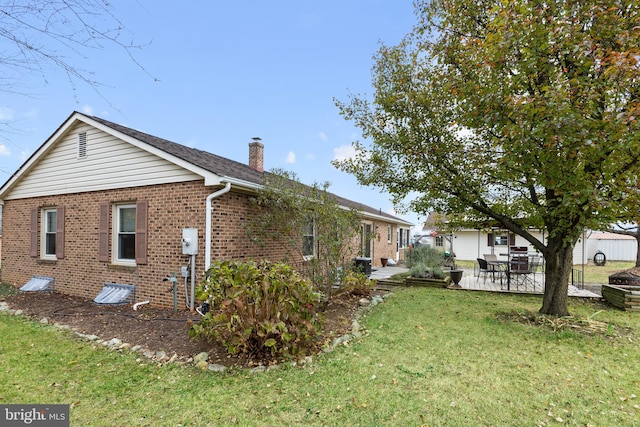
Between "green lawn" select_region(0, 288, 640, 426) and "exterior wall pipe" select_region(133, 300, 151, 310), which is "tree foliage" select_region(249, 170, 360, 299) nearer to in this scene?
"green lawn" select_region(0, 288, 640, 426)

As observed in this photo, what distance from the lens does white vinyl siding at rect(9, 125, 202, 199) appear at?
25.1 feet

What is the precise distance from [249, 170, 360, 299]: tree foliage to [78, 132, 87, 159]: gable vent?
5142 millimetres

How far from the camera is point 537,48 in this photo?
219 inches

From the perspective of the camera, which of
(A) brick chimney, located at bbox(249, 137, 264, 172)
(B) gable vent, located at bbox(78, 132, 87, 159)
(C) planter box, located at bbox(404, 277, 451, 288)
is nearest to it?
(B) gable vent, located at bbox(78, 132, 87, 159)

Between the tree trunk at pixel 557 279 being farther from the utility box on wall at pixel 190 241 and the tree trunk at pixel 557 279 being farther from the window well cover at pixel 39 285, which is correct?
the window well cover at pixel 39 285

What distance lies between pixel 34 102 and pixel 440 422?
4.85m

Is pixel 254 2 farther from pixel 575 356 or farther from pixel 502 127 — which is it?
pixel 575 356

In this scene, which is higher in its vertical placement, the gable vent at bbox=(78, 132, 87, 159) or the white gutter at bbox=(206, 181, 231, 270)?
the gable vent at bbox=(78, 132, 87, 159)

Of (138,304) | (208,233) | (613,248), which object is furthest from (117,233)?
(613,248)

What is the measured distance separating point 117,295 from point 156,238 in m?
1.76

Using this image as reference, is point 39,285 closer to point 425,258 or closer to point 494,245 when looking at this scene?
point 425,258

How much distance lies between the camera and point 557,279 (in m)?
7.05


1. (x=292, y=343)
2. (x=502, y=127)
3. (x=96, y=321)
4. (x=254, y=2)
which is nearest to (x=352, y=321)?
(x=292, y=343)

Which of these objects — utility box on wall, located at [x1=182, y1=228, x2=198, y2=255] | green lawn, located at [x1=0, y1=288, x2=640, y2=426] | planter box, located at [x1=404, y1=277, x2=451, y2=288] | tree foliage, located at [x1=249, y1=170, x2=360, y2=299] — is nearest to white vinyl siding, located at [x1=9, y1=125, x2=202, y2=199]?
utility box on wall, located at [x1=182, y1=228, x2=198, y2=255]
